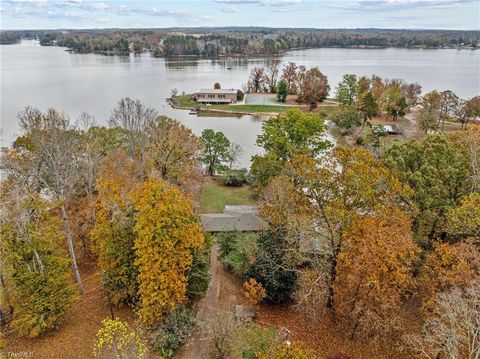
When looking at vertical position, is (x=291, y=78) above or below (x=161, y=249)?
above

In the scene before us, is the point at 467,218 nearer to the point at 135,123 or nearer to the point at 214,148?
the point at 135,123

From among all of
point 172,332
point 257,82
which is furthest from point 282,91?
point 172,332

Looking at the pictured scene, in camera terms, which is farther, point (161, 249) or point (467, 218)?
point (467, 218)

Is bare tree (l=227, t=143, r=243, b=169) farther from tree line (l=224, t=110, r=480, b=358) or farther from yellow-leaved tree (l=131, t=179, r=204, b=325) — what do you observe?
yellow-leaved tree (l=131, t=179, r=204, b=325)

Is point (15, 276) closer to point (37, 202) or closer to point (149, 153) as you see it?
point (37, 202)

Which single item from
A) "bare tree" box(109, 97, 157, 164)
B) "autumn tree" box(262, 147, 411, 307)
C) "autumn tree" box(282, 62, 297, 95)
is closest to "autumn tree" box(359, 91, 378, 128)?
"autumn tree" box(282, 62, 297, 95)

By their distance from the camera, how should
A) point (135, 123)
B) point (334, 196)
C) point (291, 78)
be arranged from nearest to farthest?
point (334, 196) < point (135, 123) < point (291, 78)
